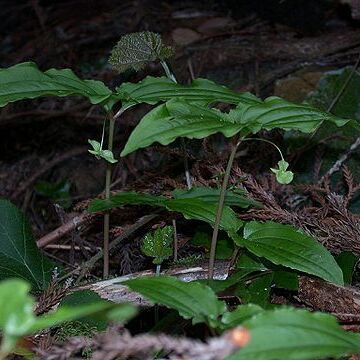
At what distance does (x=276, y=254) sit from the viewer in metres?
1.36

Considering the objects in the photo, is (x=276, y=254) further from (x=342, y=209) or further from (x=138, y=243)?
(x=138, y=243)

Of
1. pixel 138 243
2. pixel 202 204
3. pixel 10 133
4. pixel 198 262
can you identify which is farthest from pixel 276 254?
pixel 10 133

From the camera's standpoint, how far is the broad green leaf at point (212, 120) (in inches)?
45.3

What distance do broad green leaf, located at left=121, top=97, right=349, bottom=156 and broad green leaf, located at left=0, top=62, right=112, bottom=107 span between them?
31 cm

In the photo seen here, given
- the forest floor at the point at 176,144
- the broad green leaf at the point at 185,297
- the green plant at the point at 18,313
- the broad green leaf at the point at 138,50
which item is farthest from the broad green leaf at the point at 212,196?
the green plant at the point at 18,313

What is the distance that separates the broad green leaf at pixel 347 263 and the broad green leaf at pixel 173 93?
46 cm

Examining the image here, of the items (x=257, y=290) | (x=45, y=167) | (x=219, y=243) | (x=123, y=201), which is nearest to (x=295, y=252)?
(x=257, y=290)

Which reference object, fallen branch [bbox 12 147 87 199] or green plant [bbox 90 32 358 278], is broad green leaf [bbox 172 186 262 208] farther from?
fallen branch [bbox 12 147 87 199]

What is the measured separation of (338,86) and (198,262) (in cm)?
128

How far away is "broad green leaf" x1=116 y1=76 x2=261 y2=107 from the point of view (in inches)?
59.2

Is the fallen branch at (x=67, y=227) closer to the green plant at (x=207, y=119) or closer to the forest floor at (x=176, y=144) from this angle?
the forest floor at (x=176, y=144)

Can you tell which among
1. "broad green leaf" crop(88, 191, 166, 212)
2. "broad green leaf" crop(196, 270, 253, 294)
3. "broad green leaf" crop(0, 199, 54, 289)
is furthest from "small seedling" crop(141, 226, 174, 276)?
"broad green leaf" crop(0, 199, 54, 289)

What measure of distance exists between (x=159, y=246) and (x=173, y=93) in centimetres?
41

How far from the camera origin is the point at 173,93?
5.03 feet
